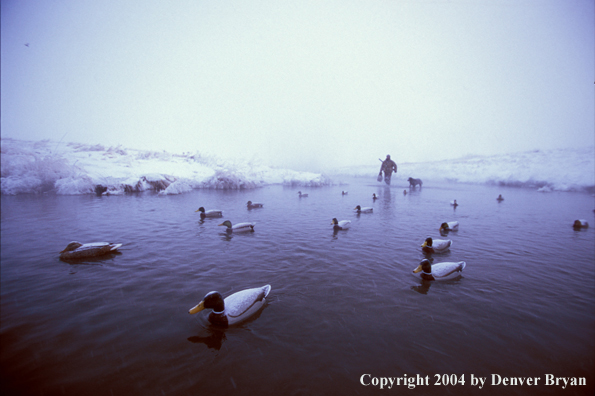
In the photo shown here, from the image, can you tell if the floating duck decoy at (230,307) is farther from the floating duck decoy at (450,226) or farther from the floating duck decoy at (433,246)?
the floating duck decoy at (450,226)

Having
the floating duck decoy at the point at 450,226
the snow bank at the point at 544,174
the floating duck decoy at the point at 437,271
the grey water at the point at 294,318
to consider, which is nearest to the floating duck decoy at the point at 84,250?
the grey water at the point at 294,318

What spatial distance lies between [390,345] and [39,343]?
5278 mm

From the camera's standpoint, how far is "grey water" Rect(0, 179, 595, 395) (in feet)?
10.9

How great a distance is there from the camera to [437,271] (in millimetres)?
5922

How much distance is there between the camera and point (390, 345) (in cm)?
382

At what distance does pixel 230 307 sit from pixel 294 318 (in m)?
1.13

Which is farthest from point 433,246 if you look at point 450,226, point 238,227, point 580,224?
point 580,224

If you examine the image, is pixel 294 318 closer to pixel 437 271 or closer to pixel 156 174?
pixel 437 271

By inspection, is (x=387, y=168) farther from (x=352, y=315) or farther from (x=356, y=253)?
(x=352, y=315)

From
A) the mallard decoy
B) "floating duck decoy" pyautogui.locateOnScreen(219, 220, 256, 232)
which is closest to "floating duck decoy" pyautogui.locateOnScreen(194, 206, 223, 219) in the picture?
"floating duck decoy" pyautogui.locateOnScreen(219, 220, 256, 232)

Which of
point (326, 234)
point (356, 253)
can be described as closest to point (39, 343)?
point (356, 253)

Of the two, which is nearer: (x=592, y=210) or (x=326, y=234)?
(x=326, y=234)

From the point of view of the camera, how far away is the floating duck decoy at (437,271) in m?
5.85

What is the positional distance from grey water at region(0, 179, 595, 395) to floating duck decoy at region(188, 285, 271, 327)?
0.17 meters
